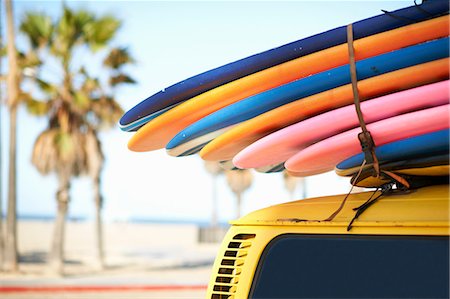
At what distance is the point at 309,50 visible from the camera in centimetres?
260

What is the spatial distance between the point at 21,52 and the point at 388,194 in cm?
2054

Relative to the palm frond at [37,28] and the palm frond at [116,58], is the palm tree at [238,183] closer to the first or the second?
the palm frond at [116,58]

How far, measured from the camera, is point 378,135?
7.97 ft

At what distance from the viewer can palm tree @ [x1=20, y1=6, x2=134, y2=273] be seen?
2097 cm

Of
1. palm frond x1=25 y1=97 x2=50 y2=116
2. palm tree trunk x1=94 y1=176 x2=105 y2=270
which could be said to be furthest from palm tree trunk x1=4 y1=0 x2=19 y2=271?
palm tree trunk x1=94 y1=176 x2=105 y2=270

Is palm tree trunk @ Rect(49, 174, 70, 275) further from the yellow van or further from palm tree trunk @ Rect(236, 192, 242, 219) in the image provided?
palm tree trunk @ Rect(236, 192, 242, 219)

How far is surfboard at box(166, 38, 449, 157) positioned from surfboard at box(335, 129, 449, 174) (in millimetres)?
275

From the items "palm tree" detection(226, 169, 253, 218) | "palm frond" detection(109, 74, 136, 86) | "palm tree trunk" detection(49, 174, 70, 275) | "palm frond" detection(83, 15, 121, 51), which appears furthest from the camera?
"palm tree" detection(226, 169, 253, 218)

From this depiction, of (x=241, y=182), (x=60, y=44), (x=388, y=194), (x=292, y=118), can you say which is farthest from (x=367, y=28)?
(x=241, y=182)

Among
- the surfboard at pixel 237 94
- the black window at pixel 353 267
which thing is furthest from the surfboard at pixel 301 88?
the black window at pixel 353 267

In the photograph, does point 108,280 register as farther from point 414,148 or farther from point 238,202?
point 238,202

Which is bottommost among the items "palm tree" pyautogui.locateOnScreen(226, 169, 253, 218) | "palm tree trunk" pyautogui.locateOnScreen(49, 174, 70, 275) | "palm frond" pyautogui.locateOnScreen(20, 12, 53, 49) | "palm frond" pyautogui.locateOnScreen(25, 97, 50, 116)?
"palm tree trunk" pyautogui.locateOnScreen(49, 174, 70, 275)

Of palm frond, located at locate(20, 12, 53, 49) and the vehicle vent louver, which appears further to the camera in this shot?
palm frond, located at locate(20, 12, 53, 49)

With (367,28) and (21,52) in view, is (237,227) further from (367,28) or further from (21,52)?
(21,52)
